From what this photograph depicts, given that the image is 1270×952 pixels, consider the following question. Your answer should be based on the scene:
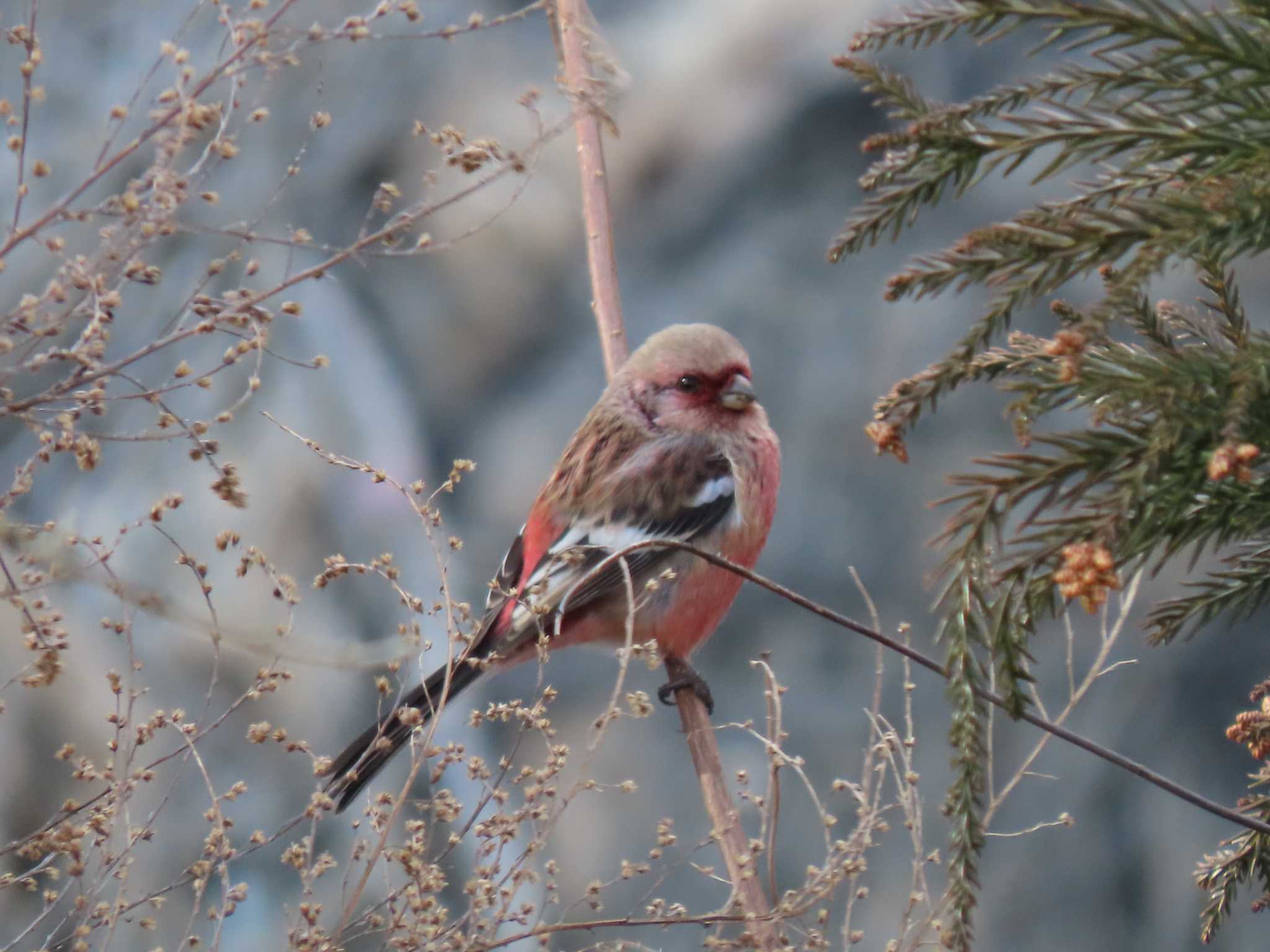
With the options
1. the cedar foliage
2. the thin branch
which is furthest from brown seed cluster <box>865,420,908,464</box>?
the thin branch

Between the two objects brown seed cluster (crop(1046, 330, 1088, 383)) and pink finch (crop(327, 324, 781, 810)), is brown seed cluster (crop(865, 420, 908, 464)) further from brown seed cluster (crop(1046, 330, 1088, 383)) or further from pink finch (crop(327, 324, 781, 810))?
pink finch (crop(327, 324, 781, 810))

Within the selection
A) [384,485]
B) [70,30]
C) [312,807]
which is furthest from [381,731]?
[70,30]

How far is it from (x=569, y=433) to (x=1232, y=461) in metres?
2.73

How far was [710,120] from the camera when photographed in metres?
3.37

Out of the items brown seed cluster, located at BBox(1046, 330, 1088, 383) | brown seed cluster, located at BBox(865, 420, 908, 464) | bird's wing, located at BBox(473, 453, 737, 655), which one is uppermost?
bird's wing, located at BBox(473, 453, 737, 655)

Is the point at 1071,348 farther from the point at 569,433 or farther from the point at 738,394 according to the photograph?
the point at 569,433

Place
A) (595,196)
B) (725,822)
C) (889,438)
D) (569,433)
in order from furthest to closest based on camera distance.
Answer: (569,433) < (595,196) < (725,822) < (889,438)

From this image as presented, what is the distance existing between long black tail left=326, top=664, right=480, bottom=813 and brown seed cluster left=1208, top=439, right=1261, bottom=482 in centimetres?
79

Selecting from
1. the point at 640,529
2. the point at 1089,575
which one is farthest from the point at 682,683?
the point at 1089,575

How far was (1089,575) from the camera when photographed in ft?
2.02

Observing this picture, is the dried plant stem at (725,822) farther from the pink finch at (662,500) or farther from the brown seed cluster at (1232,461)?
the brown seed cluster at (1232,461)

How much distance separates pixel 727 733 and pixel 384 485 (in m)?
1.04

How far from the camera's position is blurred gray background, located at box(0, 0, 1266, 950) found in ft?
8.73

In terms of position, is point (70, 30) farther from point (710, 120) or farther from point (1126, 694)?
point (1126, 694)
